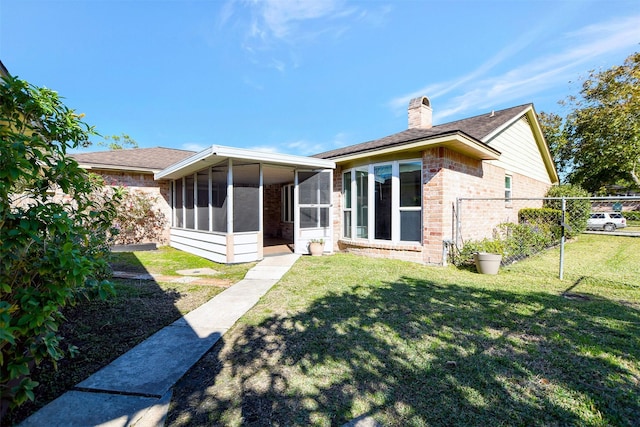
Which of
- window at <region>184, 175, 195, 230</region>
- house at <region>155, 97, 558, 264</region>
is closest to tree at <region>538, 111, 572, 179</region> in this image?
house at <region>155, 97, 558, 264</region>

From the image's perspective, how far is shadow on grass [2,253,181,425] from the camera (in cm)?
229

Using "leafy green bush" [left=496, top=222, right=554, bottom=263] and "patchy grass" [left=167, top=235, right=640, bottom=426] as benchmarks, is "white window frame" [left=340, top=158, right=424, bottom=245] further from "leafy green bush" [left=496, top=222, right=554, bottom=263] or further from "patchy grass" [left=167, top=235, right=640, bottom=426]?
"leafy green bush" [left=496, top=222, right=554, bottom=263]

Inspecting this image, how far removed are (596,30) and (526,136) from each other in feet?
13.5

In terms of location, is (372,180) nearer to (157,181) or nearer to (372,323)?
(372,323)

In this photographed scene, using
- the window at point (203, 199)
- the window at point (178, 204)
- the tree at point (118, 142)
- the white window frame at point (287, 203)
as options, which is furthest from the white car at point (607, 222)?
the tree at point (118, 142)

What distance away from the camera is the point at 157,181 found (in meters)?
11.4

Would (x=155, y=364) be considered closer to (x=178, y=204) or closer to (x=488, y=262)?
(x=488, y=262)

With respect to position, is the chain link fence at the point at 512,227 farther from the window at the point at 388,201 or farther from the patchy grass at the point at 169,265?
the patchy grass at the point at 169,265

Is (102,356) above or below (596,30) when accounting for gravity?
below

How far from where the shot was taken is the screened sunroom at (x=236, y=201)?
7.38 meters

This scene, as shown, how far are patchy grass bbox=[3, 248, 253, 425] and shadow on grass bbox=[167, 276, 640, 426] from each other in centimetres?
94

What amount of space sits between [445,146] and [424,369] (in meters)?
5.93

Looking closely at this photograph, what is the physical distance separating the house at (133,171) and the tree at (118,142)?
105 ft

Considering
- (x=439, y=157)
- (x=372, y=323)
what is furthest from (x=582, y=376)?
(x=439, y=157)
